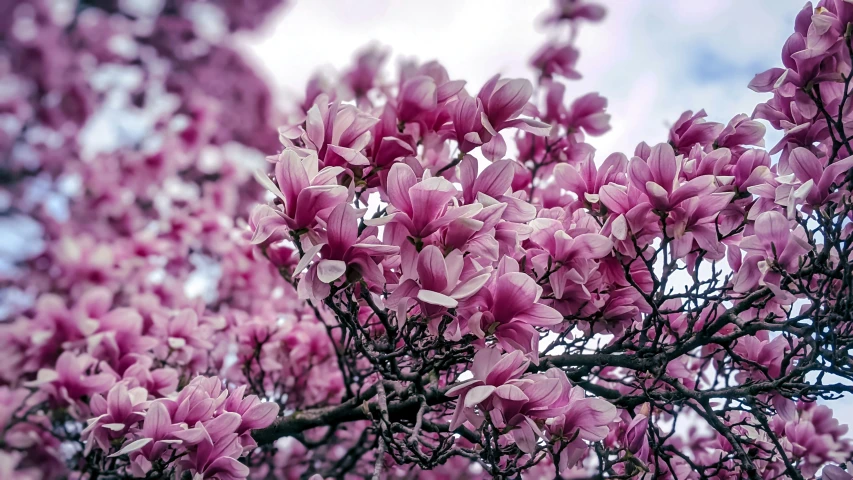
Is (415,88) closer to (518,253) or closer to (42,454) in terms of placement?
(518,253)

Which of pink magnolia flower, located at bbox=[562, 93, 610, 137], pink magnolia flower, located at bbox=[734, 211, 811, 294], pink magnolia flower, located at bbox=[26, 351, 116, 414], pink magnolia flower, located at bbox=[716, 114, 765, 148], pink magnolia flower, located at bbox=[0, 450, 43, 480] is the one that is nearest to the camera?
pink magnolia flower, located at bbox=[734, 211, 811, 294]

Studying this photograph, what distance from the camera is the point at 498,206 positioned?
924mm

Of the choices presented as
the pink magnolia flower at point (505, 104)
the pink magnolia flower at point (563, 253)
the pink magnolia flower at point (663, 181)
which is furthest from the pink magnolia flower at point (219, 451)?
the pink magnolia flower at point (663, 181)

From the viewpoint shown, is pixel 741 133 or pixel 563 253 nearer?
pixel 563 253

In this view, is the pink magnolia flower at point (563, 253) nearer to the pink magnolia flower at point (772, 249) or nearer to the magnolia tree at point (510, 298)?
the magnolia tree at point (510, 298)

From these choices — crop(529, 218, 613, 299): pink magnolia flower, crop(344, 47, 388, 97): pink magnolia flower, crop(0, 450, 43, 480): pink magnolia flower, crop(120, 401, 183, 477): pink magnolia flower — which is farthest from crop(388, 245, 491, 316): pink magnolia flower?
crop(0, 450, 43, 480): pink magnolia flower

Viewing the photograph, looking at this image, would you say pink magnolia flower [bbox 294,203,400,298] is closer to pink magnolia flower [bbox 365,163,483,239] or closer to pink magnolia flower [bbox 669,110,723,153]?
pink magnolia flower [bbox 365,163,483,239]

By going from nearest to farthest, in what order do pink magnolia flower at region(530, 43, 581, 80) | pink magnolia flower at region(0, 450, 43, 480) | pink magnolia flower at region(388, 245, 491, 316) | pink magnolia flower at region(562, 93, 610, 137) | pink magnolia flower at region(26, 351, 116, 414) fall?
pink magnolia flower at region(388, 245, 491, 316), pink magnolia flower at region(26, 351, 116, 414), pink magnolia flower at region(562, 93, 610, 137), pink magnolia flower at region(530, 43, 581, 80), pink magnolia flower at region(0, 450, 43, 480)

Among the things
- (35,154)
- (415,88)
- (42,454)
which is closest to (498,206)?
(415,88)

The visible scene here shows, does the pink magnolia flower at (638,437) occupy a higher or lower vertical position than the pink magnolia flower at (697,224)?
lower

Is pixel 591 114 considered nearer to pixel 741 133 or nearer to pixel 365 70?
pixel 741 133

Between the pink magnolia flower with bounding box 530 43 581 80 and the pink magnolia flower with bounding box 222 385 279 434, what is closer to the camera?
the pink magnolia flower with bounding box 222 385 279 434

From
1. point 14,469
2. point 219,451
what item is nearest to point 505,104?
point 219,451

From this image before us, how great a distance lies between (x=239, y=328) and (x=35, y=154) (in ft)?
10.9
